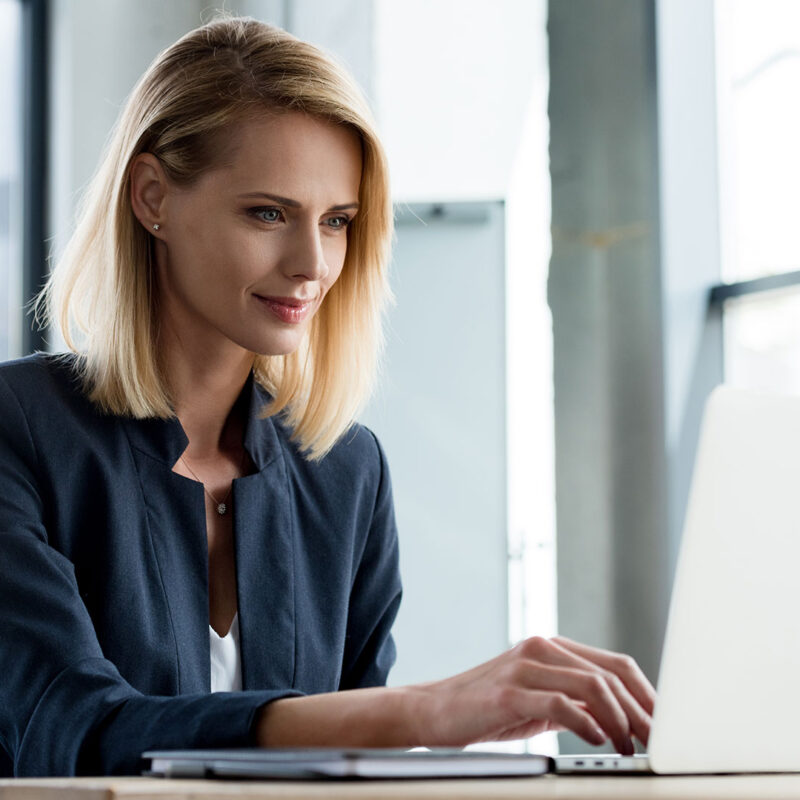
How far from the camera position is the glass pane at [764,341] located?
245cm

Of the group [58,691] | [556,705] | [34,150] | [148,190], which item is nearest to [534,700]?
[556,705]

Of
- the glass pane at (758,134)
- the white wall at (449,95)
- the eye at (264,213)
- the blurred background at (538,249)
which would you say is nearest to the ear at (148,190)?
the eye at (264,213)

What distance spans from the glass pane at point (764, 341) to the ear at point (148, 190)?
133 cm

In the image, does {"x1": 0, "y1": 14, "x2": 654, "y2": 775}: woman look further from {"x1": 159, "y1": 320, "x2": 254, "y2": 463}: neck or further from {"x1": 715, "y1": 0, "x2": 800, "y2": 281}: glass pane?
{"x1": 715, "y1": 0, "x2": 800, "y2": 281}: glass pane

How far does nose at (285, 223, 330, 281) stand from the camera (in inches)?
57.8

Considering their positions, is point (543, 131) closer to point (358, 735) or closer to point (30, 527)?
point (30, 527)

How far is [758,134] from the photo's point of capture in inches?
102

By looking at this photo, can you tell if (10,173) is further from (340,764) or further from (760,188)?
(340,764)

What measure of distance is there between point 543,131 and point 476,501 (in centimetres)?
92

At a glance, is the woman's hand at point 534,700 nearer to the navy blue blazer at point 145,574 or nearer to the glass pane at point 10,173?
the navy blue blazer at point 145,574

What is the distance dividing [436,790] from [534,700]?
0.77 ft

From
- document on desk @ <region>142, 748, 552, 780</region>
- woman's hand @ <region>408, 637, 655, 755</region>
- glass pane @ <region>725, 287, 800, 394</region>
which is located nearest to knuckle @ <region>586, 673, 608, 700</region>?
woman's hand @ <region>408, 637, 655, 755</region>

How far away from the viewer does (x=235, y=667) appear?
1.51 metres

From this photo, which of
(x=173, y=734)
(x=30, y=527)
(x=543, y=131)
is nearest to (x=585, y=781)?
(x=173, y=734)
